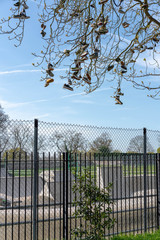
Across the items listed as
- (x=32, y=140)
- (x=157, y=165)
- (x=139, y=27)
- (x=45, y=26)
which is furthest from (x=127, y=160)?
(x=45, y=26)

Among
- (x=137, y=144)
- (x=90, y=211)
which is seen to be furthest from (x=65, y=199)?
(x=137, y=144)

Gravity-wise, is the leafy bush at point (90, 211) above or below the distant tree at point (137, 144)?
below

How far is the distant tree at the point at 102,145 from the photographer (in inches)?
332

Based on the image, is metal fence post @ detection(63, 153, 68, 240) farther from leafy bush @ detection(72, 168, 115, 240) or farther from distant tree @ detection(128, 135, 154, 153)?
distant tree @ detection(128, 135, 154, 153)

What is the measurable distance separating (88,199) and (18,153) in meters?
1.88

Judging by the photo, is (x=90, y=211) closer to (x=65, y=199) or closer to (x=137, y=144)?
(x=65, y=199)

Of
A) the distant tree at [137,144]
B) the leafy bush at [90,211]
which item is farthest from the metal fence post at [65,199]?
the distant tree at [137,144]

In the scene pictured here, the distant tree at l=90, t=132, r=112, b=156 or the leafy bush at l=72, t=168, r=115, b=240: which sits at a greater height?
the distant tree at l=90, t=132, r=112, b=156

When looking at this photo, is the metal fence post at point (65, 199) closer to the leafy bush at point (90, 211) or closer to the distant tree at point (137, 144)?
the leafy bush at point (90, 211)

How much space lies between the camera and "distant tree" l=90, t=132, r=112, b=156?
27.7ft

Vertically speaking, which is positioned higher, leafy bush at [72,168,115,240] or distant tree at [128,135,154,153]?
distant tree at [128,135,154,153]

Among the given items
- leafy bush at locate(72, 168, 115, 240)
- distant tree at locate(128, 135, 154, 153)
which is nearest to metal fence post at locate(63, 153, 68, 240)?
leafy bush at locate(72, 168, 115, 240)

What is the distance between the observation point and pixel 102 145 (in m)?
8.66

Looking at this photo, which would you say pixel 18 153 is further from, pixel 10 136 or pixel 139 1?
pixel 139 1
